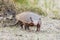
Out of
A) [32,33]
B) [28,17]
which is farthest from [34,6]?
[32,33]

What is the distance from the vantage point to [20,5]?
5992 mm

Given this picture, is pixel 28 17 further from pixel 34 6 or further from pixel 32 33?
pixel 34 6

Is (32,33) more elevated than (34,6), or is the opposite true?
(34,6)

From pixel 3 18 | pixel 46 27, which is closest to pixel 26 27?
pixel 46 27

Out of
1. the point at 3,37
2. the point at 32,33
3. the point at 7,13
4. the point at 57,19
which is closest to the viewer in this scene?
the point at 3,37

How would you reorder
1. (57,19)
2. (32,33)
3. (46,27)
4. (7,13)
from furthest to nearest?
1. (57,19)
2. (7,13)
3. (46,27)
4. (32,33)

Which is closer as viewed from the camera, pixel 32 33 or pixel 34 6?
pixel 32 33

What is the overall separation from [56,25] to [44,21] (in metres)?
0.48

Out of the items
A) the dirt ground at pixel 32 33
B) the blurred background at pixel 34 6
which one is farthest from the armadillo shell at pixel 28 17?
the blurred background at pixel 34 6

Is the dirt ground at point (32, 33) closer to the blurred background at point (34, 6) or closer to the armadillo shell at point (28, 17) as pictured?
the armadillo shell at point (28, 17)

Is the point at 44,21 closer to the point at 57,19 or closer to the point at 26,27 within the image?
the point at 57,19

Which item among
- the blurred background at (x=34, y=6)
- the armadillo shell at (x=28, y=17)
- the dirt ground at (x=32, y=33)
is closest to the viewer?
the dirt ground at (x=32, y=33)

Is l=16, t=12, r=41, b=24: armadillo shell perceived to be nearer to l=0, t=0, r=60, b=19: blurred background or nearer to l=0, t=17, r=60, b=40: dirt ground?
l=0, t=17, r=60, b=40: dirt ground

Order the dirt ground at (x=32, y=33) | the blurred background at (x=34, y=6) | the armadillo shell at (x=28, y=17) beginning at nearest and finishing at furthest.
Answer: the dirt ground at (x=32, y=33)
the armadillo shell at (x=28, y=17)
the blurred background at (x=34, y=6)
